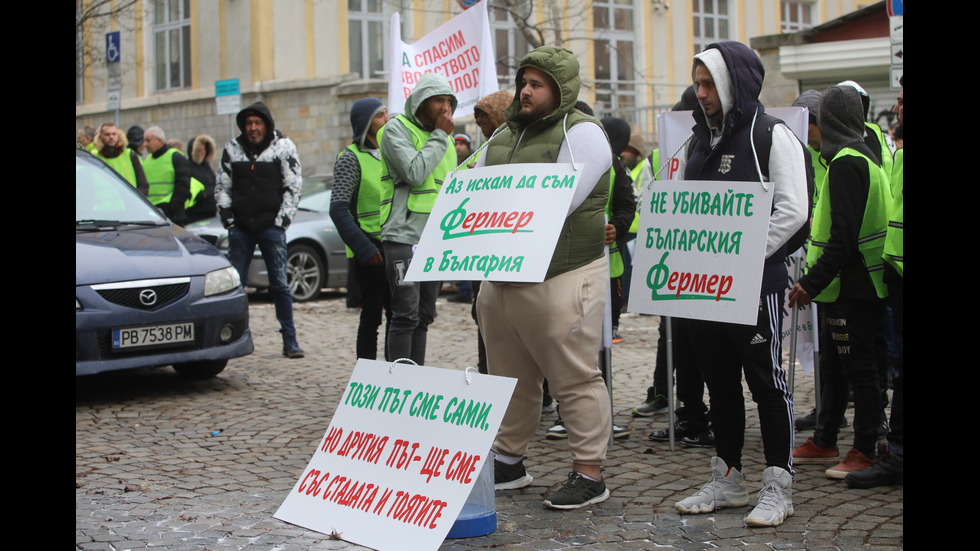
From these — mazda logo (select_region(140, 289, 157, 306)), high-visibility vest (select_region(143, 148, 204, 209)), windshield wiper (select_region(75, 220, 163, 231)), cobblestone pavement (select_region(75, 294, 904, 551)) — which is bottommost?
cobblestone pavement (select_region(75, 294, 904, 551))

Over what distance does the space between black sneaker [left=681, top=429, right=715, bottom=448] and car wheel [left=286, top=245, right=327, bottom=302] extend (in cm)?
833

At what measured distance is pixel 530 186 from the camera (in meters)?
4.40

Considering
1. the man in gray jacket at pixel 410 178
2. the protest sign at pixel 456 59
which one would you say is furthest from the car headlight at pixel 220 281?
the man in gray jacket at pixel 410 178

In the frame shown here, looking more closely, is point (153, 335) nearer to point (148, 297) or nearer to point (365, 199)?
point (148, 297)

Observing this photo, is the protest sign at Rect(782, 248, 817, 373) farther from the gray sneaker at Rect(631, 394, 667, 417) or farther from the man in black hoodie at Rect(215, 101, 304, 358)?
the man in black hoodie at Rect(215, 101, 304, 358)

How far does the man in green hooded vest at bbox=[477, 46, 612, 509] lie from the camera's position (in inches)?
177

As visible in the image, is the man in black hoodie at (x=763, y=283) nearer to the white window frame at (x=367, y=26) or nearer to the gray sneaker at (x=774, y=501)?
the gray sneaker at (x=774, y=501)

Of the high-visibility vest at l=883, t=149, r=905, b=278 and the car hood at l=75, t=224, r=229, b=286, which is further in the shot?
the car hood at l=75, t=224, r=229, b=286

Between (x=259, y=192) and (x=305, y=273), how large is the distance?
478cm

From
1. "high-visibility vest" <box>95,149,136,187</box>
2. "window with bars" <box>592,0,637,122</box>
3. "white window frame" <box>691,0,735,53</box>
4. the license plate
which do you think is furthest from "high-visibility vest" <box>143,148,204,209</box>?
"white window frame" <box>691,0,735,53</box>

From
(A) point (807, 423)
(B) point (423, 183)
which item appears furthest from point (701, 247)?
(A) point (807, 423)

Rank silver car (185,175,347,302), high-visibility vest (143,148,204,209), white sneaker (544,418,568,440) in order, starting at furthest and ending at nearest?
silver car (185,175,347,302) < high-visibility vest (143,148,204,209) < white sneaker (544,418,568,440)
